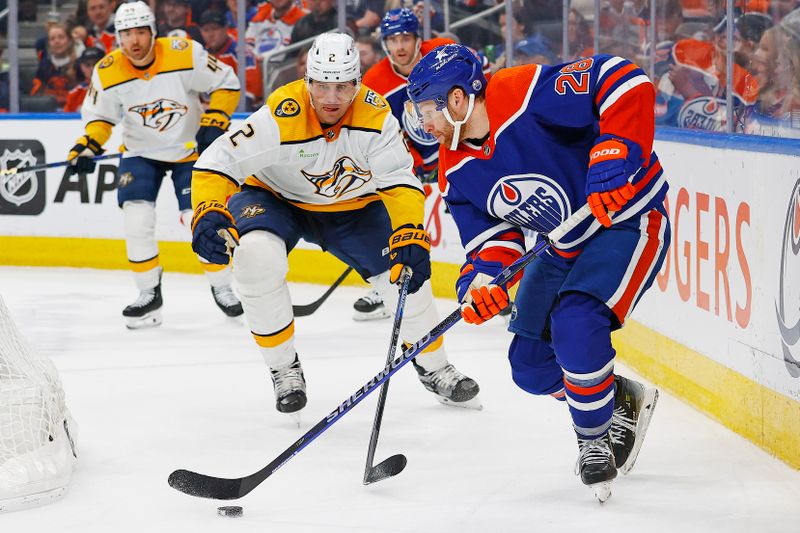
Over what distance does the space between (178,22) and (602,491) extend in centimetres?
471

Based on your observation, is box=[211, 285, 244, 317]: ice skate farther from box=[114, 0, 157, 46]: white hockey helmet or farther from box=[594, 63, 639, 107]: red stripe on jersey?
box=[594, 63, 639, 107]: red stripe on jersey

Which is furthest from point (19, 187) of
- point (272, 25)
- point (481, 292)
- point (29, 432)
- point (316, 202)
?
point (481, 292)

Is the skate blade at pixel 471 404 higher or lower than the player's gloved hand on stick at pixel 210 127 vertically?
lower

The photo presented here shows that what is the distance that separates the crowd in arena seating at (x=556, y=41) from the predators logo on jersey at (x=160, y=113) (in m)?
1.29

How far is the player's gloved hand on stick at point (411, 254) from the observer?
3.28 m

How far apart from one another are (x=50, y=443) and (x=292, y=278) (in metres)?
3.53

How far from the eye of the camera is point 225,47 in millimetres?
6641

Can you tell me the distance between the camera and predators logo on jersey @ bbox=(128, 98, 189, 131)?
17.4 feet

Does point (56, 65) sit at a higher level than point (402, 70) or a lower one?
lower

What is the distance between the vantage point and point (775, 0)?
152 inches

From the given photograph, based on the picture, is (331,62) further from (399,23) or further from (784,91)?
(399,23)

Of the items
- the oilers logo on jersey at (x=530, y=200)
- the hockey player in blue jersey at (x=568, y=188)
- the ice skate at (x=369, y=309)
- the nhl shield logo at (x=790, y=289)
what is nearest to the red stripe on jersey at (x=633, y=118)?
the hockey player in blue jersey at (x=568, y=188)

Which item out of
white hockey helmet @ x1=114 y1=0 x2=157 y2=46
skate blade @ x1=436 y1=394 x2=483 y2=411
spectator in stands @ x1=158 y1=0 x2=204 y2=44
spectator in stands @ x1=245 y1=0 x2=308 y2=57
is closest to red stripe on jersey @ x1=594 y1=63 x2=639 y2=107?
skate blade @ x1=436 y1=394 x2=483 y2=411

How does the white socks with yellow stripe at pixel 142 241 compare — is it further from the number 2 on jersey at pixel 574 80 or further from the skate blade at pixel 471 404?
the number 2 on jersey at pixel 574 80
